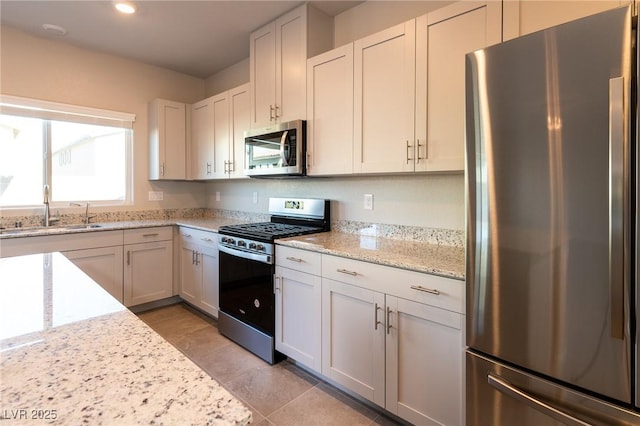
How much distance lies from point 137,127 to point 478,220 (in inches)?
147

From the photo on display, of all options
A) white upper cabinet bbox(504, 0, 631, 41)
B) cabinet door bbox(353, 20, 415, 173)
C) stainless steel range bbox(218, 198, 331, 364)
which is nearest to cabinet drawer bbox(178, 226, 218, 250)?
stainless steel range bbox(218, 198, 331, 364)

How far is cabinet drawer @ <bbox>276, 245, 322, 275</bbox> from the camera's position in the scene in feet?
6.86

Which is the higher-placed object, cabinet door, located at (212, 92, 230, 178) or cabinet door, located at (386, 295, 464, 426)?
cabinet door, located at (212, 92, 230, 178)

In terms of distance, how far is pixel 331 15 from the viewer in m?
2.67

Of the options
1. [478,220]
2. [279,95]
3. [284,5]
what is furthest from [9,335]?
[284,5]

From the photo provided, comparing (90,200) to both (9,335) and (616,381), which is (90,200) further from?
(616,381)

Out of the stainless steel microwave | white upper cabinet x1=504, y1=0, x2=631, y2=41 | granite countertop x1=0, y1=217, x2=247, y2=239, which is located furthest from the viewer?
granite countertop x1=0, y1=217, x2=247, y2=239

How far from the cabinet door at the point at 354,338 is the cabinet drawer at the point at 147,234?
2190mm

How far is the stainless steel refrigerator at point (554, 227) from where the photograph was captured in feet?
3.30

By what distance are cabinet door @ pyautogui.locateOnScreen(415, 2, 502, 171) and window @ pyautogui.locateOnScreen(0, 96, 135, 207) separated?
3.20 meters

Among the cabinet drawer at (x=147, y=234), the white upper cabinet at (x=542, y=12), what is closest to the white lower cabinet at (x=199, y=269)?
the cabinet drawer at (x=147, y=234)

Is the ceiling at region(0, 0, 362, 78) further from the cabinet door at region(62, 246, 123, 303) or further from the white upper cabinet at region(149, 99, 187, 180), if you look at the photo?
the cabinet door at region(62, 246, 123, 303)

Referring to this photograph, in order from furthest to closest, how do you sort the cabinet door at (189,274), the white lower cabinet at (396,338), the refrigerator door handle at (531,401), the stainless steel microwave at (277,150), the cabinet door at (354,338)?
1. the cabinet door at (189,274)
2. the stainless steel microwave at (277,150)
3. the cabinet door at (354,338)
4. the white lower cabinet at (396,338)
5. the refrigerator door handle at (531,401)

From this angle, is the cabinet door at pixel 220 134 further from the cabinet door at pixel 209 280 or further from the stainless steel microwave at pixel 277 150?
the cabinet door at pixel 209 280
